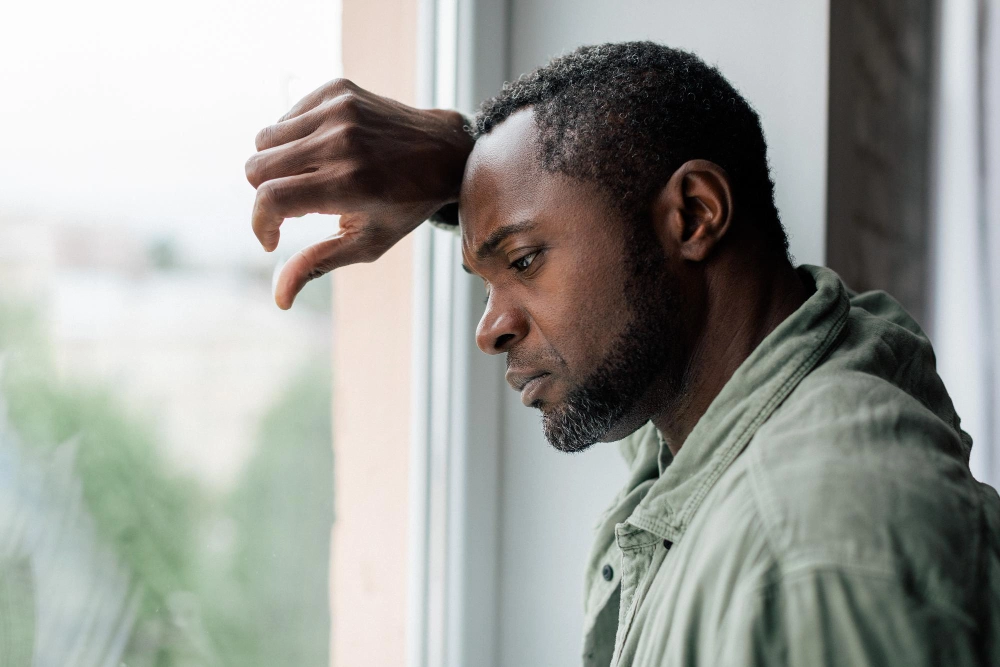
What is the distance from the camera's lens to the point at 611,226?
0.97 m

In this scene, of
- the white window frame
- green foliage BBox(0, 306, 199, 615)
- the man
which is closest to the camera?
the man

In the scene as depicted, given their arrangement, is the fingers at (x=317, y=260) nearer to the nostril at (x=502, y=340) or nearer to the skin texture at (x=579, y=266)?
the skin texture at (x=579, y=266)

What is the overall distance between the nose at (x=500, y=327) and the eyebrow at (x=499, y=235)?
0.16 feet

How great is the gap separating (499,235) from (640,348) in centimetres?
21

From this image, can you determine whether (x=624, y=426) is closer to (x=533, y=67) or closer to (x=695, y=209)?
(x=695, y=209)

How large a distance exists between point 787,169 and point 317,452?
805 mm

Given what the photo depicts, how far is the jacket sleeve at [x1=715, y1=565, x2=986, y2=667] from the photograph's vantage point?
0.61 meters

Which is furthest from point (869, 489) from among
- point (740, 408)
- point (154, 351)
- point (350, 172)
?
point (154, 351)

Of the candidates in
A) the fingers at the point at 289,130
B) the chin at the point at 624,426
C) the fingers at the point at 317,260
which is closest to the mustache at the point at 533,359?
the chin at the point at 624,426

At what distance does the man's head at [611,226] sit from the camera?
0.97 metres

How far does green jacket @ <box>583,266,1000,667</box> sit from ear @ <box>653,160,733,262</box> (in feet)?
0.43

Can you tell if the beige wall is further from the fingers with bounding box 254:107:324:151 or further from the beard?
the beard

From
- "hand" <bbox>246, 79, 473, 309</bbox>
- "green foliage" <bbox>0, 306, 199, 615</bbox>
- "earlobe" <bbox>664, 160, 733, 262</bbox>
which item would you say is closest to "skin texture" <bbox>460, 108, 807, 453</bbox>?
"earlobe" <bbox>664, 160, 733, 262</bbox>

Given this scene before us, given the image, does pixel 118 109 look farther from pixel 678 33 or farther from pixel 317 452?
pixel 678 33
